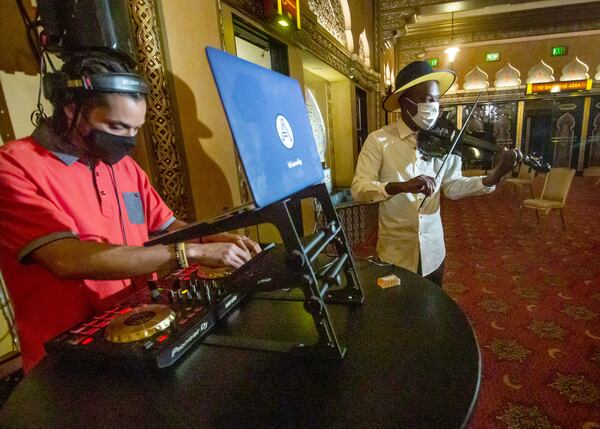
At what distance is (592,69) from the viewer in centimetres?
1045

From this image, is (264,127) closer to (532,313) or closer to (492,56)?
(532,313)

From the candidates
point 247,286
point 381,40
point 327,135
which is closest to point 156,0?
point 247,286

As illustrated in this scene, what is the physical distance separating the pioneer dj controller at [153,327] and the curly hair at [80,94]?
2.00 ft

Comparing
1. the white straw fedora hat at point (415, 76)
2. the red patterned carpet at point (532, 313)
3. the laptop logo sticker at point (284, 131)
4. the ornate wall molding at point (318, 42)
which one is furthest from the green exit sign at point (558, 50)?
the laptop logo sticker at point (284, 131)

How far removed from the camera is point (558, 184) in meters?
4.96

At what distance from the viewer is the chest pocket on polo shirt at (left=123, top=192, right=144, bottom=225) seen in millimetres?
1240

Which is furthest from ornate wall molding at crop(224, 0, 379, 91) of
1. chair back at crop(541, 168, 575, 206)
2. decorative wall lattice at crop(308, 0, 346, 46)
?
chair back at crop(541, 168, 575, 206)

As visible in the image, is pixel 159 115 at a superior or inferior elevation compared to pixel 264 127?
superior

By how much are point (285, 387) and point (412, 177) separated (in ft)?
5.38

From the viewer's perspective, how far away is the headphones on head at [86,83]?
0.96 metres

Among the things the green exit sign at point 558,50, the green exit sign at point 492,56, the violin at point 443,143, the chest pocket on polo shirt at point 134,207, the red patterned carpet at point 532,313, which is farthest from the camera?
the green exit sign at point 492,56

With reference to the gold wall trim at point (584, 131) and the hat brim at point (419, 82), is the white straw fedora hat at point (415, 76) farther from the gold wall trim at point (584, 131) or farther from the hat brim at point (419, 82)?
the gold wall trim at point (584, 131)

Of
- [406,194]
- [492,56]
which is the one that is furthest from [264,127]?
[492,56]

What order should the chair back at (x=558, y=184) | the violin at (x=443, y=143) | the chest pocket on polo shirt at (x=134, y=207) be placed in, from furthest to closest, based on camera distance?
1. the chair back at (x=558, y=184)
2. the violin at (x=443, y=143)
3. the chest pocket on polo shirt at (x=134, y=207)
